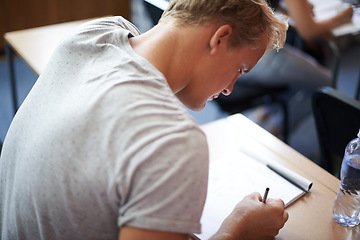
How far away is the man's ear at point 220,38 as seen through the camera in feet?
2.94

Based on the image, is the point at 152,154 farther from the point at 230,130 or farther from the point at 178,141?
the point at 230,130

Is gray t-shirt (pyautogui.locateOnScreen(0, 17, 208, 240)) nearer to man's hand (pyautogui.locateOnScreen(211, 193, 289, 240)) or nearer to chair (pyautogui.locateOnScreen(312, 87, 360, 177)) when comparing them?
man's hand (pyautogui.locateOnScreen(211, 193, 289, 240))

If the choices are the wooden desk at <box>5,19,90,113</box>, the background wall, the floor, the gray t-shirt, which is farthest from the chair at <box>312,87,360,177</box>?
the background wall

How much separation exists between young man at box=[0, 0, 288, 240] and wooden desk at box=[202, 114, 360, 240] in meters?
0.08

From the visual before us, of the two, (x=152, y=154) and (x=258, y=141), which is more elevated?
(x=152, y=154)

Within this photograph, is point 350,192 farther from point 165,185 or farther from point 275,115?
point 275,115

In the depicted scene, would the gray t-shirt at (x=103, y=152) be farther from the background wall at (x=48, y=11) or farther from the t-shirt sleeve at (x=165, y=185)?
the background wall at (x=48, y=11)

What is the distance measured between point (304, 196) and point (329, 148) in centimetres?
51

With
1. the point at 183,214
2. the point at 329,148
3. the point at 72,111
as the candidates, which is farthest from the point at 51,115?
the point at 329,148

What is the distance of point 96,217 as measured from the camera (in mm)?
776

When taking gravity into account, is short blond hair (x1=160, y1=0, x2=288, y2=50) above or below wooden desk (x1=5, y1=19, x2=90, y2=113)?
above

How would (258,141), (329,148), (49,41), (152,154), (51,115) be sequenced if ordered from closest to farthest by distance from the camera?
1. (152,154)
2. (51,115)
3. (258,141)
4. (329,148)
5. (49,41)

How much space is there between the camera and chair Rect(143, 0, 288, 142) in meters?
2.05

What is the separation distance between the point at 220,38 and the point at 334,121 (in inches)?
28.8
